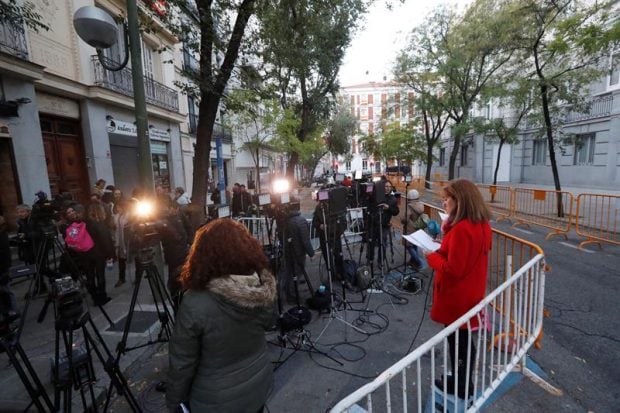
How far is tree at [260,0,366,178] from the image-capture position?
6938 millimetres

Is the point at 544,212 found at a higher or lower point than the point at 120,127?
lower

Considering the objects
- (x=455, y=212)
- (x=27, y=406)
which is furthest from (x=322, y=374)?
(x=27, y=406)

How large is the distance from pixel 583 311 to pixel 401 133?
2360 cm

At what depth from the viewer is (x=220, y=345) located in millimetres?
1614

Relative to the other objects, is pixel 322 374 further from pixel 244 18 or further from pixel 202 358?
pixel 244 18

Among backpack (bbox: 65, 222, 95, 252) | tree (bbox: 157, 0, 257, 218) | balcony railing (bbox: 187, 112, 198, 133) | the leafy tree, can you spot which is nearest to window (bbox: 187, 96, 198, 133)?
balcony railing (bbox: 187, 112, 198, 133)

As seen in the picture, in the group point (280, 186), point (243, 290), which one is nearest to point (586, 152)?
point (280, 186)

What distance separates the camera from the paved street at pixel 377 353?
278cm

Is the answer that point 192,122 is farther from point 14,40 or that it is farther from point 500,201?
point 500,201

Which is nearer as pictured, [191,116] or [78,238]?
[78,238]

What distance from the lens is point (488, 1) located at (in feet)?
45.4

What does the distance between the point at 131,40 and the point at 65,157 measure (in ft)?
25.4

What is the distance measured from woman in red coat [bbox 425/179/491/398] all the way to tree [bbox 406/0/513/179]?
14.6m

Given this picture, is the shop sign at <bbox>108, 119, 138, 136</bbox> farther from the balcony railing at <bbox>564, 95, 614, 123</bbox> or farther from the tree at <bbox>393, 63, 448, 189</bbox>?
the balcony railing at <bbox>564, 95, 614, 123</bbox>
